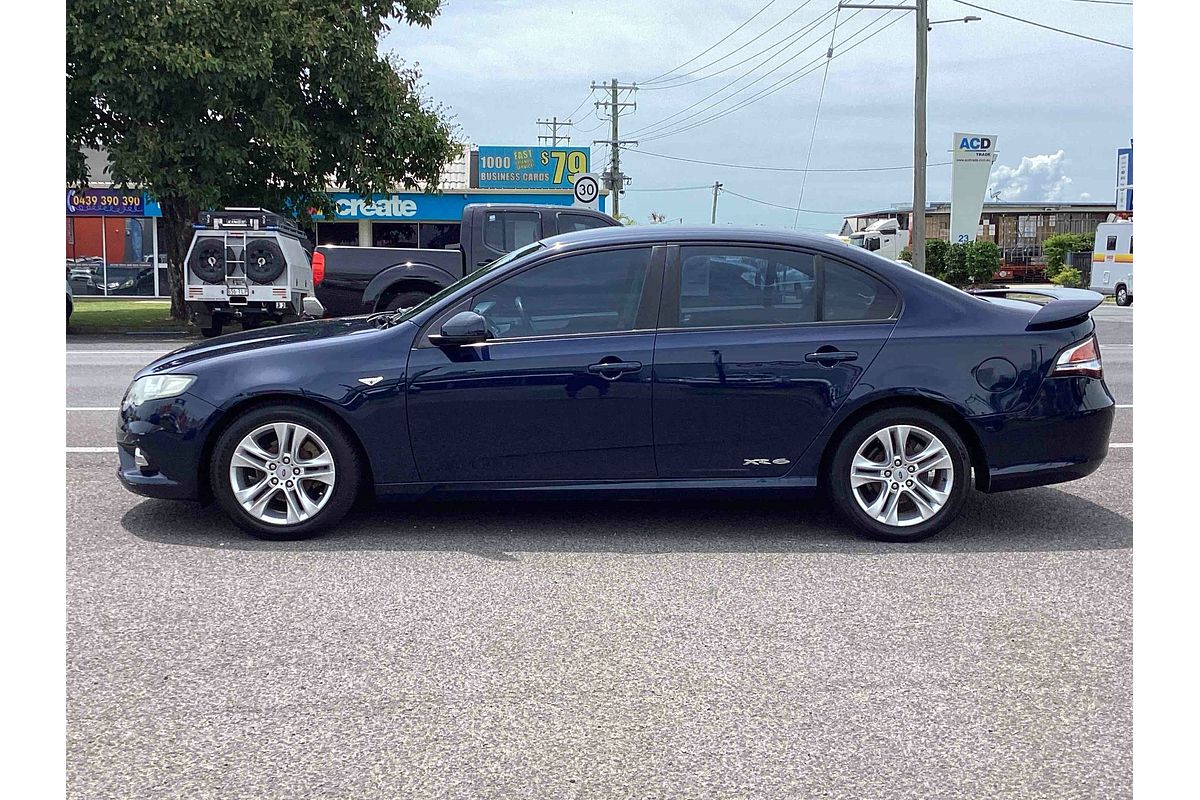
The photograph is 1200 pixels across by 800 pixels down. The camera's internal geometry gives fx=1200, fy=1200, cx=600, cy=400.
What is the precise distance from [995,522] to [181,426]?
4.18m

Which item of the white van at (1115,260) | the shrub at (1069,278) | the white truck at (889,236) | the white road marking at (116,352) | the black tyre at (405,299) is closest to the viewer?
the black tyre at (405,299)

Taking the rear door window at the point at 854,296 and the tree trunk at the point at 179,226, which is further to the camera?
the tree trunk at the point at 179,226

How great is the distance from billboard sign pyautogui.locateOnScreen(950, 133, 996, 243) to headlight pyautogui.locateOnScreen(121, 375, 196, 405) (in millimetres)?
32844

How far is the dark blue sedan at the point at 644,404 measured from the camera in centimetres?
580

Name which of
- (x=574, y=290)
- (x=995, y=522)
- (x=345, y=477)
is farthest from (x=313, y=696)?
(x=995, y=522)

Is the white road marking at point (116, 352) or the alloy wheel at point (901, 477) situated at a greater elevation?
the white road marking at point (116, 352)

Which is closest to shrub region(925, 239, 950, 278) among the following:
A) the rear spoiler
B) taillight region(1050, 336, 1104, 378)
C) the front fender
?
the front fender

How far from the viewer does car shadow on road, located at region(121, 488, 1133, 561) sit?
579cm

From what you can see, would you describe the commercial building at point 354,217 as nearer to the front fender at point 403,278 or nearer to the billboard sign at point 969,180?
the billboard sign at point 969,180

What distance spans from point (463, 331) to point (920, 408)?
2.27m

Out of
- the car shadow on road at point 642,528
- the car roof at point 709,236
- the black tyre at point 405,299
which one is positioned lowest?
the car shadow on road at point 642,528

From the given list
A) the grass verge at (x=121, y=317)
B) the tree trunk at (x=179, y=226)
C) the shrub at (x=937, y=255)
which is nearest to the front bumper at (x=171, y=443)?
the grass verge at (x=121, y=317)

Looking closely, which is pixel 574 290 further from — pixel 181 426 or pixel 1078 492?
pixel 1078 492

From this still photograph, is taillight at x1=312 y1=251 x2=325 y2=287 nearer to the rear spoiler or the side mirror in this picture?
the side mirror
